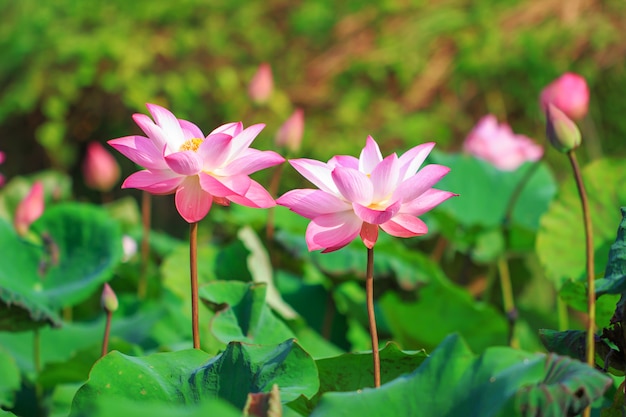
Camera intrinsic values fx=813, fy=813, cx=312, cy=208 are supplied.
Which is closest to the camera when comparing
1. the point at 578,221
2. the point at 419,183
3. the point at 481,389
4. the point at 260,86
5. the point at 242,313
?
the point at 481,389

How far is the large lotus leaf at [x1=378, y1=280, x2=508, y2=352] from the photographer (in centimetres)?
112

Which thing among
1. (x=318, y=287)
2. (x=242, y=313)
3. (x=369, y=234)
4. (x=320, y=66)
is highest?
(x=320, y=66)

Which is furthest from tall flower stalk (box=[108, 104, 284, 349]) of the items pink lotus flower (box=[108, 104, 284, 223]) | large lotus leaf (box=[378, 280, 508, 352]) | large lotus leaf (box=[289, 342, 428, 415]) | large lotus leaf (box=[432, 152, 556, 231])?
large lotus leaf (box=[432, 152, 556, 231])

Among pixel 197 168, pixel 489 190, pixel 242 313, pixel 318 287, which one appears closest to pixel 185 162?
pixel 197 168

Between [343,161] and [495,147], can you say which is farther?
[495,147]

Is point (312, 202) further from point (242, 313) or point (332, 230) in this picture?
point (242, 313)

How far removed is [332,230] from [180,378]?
15cm

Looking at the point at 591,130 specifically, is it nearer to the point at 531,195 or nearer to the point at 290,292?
the point at 531,195

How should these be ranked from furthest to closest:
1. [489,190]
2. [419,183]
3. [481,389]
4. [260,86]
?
1. [489,190]
2. [260,86]
3. [419,183]
4. [481,389]

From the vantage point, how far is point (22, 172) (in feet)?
13.0

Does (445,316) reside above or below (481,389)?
below

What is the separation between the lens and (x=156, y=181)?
590 mm

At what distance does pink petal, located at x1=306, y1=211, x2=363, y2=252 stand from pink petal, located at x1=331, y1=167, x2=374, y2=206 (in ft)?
0.06

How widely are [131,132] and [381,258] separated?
2575 mm
